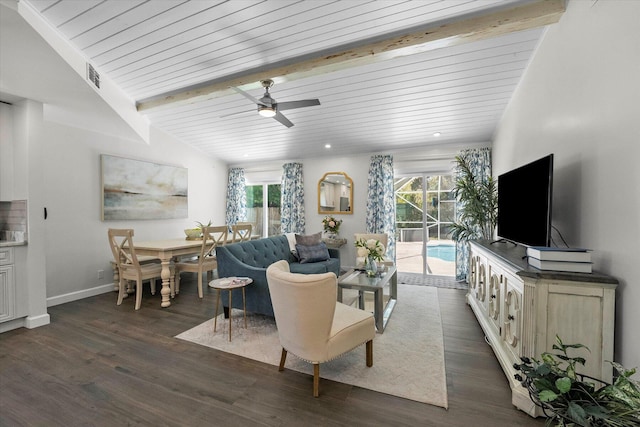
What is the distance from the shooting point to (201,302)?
13.3 ft

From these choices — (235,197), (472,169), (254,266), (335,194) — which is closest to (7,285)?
(254,266)

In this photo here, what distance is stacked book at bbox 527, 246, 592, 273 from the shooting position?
1757 mm

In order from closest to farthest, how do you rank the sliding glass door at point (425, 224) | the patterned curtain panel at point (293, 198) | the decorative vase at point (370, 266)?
the decorative vase at point (370, 266), the sliding glass door at point (425, 224), the patterned curtain panel at point (293, 198)

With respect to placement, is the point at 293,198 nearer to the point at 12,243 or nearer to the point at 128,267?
the point at 128,267

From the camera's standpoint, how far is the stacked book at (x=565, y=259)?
176 centimetres

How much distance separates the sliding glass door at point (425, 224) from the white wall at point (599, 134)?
277 centimetres

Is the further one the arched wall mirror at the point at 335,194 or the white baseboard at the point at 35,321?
the arched wall mirror at the point at 335,194

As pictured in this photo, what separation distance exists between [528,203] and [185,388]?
126 inches

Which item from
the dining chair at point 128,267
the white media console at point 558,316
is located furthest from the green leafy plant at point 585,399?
the dining chair at point 128,267

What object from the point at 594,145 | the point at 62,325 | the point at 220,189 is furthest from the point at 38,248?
the point at 594,145

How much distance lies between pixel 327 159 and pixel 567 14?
4.44m

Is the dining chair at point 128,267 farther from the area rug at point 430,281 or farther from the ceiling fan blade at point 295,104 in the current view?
the area rug at point 430,281

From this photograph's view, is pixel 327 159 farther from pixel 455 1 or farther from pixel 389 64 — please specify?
pixel 455 1

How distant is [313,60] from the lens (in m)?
3.13
